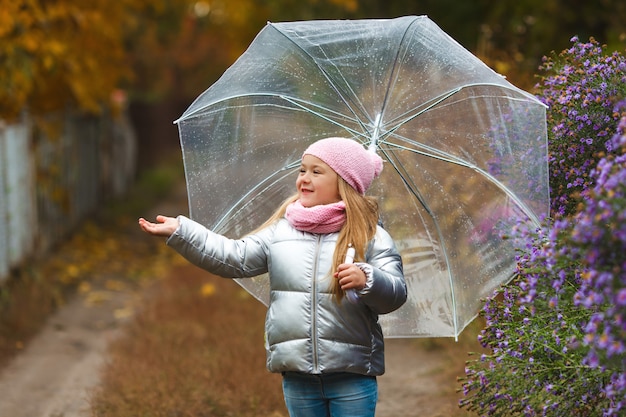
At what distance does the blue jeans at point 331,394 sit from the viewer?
12.2 feet

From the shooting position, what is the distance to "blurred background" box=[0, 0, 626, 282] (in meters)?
9.20

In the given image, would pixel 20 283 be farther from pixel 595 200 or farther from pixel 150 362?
pixel 595 200

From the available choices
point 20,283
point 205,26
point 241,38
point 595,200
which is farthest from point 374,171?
point 205,26

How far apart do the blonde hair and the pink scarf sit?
3 centimetres

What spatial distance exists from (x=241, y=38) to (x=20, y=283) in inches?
323

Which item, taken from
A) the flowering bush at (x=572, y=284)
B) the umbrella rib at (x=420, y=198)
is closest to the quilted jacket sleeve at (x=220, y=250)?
the umbrella rib at (x=420, y=198)

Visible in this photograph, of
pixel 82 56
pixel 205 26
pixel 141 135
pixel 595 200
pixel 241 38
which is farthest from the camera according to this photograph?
pixel 205 26

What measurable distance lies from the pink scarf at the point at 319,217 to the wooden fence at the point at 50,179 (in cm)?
553

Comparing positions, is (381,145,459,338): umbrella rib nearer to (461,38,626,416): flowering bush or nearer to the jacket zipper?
(461,38,626,416): flowering bush

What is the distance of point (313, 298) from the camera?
3.65 meters

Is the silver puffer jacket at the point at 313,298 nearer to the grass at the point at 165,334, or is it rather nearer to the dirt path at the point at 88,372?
the dirt path at the point at 88,372

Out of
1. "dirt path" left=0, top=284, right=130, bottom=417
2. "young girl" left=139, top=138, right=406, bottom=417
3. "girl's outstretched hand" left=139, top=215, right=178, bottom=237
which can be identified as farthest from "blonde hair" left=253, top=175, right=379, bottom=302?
"dirt path" left=0, top=284, right=130, bottom=417

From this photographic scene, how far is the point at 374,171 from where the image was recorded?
154 inches

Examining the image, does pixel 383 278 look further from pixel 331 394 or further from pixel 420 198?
pixel 420 198
